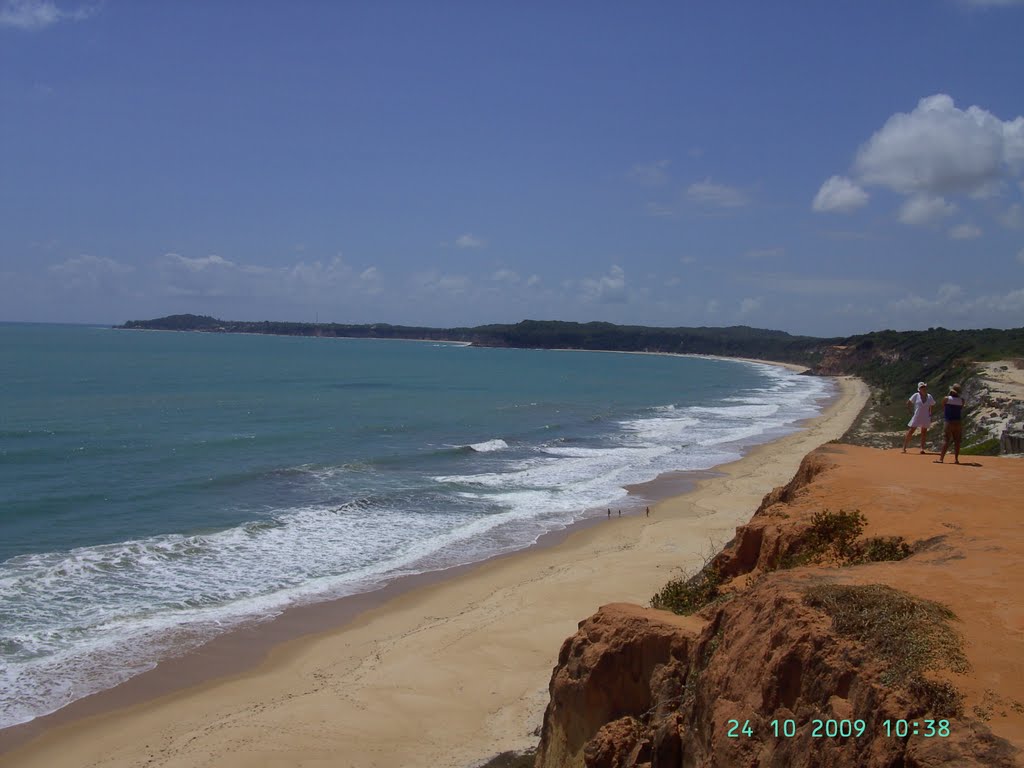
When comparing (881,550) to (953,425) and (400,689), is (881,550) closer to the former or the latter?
(953,425)

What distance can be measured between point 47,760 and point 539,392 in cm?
5794

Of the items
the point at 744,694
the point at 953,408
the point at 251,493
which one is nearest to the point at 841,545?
the point at 744,694

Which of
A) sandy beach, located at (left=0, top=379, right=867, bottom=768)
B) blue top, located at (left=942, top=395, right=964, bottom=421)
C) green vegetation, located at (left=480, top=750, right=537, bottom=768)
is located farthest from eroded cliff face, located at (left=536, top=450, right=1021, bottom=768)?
blue top, located at (left=942, top=395, right=964, bottom=421)

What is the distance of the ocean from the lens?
14914 mm

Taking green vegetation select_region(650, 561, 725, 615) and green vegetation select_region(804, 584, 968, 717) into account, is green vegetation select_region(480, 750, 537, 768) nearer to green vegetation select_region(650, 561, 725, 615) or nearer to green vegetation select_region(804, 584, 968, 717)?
green vegetation select_region(650, 561, 725, 615)

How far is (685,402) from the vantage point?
6194 cm

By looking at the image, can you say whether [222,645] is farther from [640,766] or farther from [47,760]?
[640,766]

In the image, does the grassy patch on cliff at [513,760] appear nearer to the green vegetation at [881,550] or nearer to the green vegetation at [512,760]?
the green vegetation at [512,760]

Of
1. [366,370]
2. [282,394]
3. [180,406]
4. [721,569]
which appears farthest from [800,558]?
[366,370]

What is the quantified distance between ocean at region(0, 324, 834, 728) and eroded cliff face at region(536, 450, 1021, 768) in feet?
29.8

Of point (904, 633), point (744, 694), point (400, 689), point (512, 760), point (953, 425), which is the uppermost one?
point (953, 425)

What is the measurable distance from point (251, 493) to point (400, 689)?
14.5 metres

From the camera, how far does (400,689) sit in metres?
12.5

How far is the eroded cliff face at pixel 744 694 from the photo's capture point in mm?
4516
